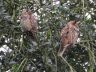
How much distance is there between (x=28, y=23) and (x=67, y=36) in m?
0.16

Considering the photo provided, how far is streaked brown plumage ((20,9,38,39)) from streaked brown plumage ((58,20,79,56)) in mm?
108

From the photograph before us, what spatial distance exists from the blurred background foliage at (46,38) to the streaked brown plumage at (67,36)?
4 cm

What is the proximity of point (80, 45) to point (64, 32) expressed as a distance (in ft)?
0.39

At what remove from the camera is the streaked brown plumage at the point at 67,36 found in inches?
54.0

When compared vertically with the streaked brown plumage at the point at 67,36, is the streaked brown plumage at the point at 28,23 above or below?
Answer: above

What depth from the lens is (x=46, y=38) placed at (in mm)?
1471

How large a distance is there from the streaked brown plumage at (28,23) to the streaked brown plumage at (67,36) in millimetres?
108

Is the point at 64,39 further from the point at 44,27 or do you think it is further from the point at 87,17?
the point at 87,17

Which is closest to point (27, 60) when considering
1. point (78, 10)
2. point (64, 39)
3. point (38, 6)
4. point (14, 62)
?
point (14, 62)

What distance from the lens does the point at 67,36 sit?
1374 millimetres

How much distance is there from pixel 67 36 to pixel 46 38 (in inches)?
4.9

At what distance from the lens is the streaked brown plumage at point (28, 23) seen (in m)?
1.41

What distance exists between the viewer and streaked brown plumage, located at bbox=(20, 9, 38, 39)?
1.41 metres

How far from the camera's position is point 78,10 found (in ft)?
5.35
